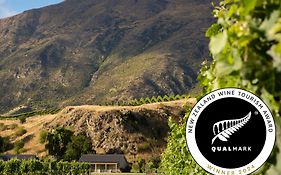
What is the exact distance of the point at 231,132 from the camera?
3287 millimetres

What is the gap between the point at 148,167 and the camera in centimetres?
11700

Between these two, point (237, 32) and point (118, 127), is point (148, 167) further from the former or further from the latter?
point (237, 32)

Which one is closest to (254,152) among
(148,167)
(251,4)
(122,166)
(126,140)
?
(251,4)

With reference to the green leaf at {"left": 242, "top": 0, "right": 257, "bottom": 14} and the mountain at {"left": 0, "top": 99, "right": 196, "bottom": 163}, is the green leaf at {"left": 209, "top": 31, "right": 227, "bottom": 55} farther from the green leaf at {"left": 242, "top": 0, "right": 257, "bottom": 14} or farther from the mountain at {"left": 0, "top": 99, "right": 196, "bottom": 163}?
the mountain at {"left": 0, "top": 99, "right": 196, "bottom": 163}

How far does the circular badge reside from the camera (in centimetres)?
313

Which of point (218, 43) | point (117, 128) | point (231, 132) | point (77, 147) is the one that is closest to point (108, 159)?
point (77, 147)

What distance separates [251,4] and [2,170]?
282 ft

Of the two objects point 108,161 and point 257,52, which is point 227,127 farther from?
point 108,161

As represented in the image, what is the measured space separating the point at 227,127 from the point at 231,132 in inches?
1.8

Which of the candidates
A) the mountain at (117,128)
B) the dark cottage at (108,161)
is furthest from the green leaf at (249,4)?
the mountain at (117,128)

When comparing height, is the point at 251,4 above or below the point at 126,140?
above

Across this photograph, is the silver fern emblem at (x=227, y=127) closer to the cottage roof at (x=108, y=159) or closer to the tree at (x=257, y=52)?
the tree at (x=257, y=52)

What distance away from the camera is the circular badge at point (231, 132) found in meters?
3.13

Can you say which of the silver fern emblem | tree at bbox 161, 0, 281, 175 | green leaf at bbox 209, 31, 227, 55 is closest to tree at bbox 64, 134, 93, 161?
the silver fern emblem
